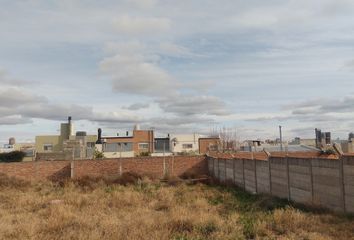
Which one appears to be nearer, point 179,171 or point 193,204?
point 193,204

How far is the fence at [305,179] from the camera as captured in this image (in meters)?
11.2

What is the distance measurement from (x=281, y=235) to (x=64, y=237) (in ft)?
15.6

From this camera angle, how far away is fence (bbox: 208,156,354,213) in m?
11.2

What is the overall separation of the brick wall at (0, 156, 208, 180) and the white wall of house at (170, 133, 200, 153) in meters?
51.2

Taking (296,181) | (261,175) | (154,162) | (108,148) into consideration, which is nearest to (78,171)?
(154,162)

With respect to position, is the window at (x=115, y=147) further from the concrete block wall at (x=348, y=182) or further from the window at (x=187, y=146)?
the concrete block wall at (x=348, y=182)

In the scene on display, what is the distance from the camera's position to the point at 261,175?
60.5ft

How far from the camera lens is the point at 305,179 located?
45.1 ft

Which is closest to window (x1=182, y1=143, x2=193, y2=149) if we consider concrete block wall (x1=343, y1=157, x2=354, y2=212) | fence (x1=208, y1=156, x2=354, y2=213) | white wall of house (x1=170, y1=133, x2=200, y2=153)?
white wall of house (x1=170, y1=133, x2=200, y2=153)

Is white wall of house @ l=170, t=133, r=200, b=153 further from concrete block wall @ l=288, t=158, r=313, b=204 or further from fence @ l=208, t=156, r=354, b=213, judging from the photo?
concrete block wall @ l=288, t=158, r=313, b=204

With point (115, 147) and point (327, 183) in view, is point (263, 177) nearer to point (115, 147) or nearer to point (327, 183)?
point (327, 183)

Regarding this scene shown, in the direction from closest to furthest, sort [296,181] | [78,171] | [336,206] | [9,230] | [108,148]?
[9,230], [336,206], [296,181], [78,171], [108,148]

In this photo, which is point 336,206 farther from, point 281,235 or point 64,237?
point 64,237

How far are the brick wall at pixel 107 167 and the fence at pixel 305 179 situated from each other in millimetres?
10728
